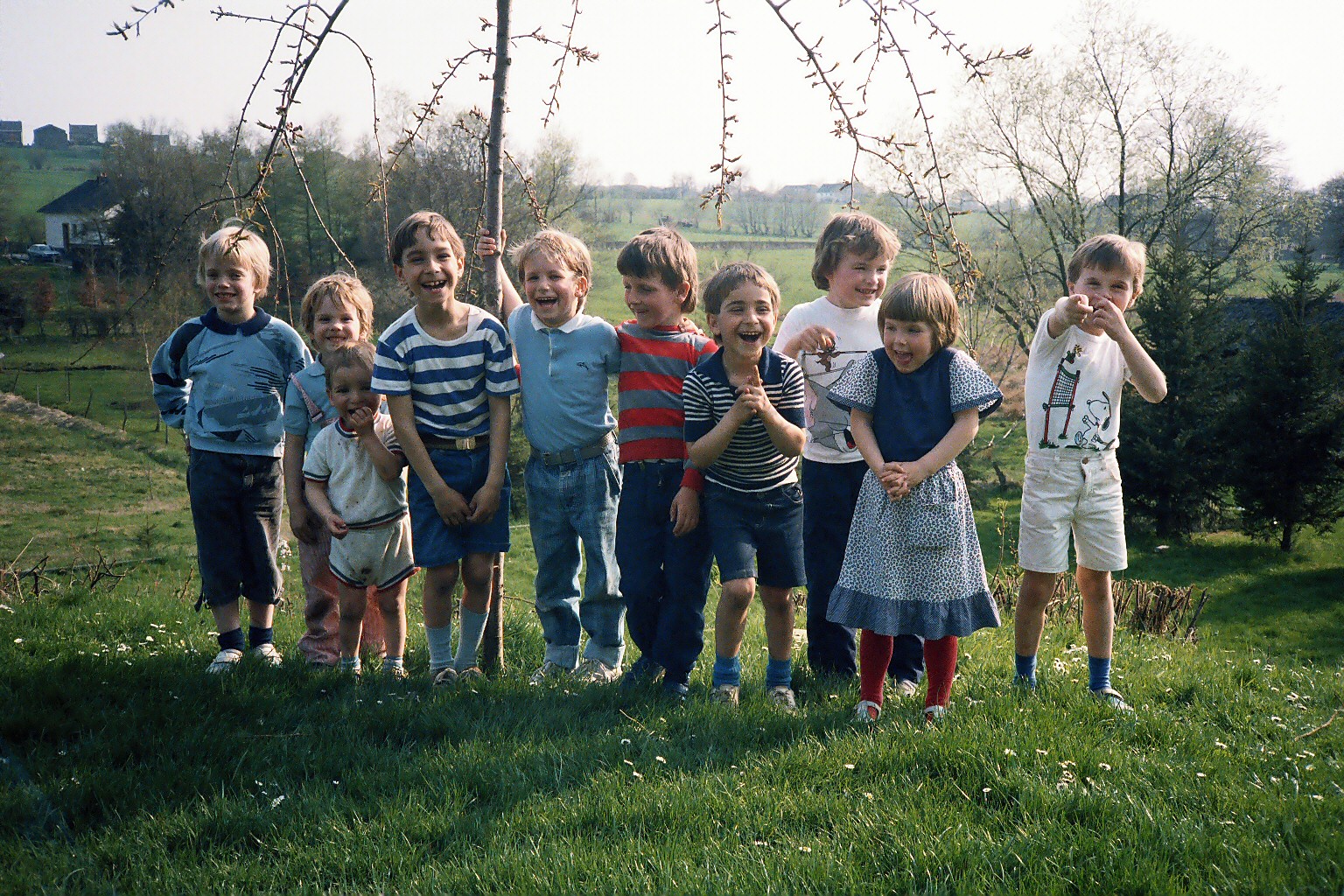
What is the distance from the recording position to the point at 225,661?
4461mm

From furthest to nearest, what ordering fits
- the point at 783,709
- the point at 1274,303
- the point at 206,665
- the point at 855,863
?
the point at 1274,303 < the point at 206,665 < the point at 783,709 < the point at 855,863

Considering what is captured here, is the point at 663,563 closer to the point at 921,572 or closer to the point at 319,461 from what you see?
the point at 921,572

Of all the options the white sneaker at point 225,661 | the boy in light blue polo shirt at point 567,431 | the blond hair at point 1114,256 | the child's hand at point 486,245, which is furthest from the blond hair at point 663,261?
the white sneaker at point 225,661

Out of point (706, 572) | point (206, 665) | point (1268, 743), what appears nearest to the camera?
point (1268, 743)

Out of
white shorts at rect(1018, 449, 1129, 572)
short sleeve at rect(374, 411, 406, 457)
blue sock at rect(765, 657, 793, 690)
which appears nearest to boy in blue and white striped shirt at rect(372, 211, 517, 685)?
short sleeve at rect(374, 411, 406, 457)

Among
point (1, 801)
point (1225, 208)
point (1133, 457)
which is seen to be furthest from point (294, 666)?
point (1225, 208)

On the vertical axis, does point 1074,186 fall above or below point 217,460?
above

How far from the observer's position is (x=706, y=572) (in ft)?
13.7

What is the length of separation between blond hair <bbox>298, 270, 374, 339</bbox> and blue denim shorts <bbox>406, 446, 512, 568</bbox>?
3.42ft

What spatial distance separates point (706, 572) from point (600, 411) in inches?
34.3

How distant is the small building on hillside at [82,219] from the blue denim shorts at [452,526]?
18.3 metres

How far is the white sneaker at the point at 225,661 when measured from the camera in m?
4.25

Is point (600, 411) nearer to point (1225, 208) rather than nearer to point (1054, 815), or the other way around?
point (1054, 815)

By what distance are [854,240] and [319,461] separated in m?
2.69
